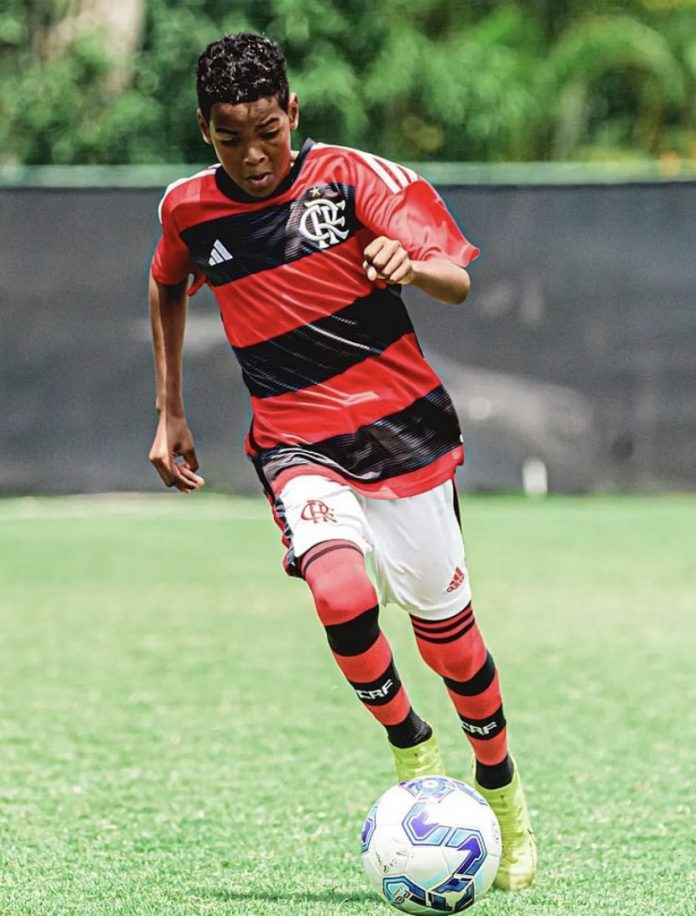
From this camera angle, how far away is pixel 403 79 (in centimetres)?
2072

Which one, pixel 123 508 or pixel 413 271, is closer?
pixel 413 271

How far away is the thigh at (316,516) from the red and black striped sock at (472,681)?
0.32 meters

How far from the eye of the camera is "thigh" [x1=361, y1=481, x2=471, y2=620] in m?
4.41

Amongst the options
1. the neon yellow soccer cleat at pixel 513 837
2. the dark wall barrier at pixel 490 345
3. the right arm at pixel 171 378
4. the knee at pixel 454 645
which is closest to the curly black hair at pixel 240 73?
the right arm at pixel 171 378

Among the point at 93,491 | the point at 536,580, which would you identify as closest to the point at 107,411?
the point at 93,491

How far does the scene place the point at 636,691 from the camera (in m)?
6.81

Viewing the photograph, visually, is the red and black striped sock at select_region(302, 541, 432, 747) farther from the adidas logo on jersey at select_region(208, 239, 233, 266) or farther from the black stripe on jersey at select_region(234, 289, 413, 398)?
the adidas logo on jersey at select_region(208, 239, 233, 266)

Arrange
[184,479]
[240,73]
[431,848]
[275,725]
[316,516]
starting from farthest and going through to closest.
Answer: [275,725] → [184,479] → [316,516] → [240,73] → [431,848]

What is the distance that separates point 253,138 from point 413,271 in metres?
0.56

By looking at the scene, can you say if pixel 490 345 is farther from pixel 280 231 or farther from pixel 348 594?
pixel 348 594

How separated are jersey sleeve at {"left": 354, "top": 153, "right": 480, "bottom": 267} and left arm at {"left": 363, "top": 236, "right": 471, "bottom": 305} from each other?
7 cm

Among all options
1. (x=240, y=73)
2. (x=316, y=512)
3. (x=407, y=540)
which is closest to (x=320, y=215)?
(x=240, y=73)

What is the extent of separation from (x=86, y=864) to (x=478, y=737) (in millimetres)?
1102

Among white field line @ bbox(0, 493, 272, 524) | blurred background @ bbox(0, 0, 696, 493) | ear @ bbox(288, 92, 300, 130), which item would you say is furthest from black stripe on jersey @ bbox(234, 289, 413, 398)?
white field line @ bbox(0, 493, 272, 524)
